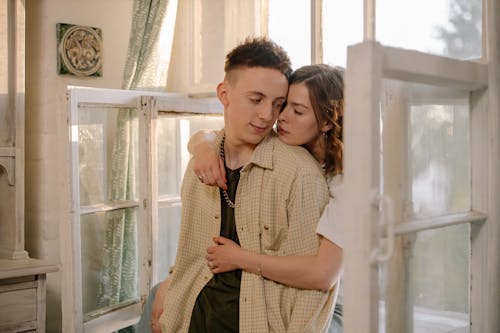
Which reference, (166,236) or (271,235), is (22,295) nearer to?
(166,236)

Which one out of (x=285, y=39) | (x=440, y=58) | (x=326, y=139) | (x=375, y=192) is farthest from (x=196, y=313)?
(x=285, y=39)

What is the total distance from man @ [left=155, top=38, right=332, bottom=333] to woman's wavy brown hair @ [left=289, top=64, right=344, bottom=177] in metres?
0.07

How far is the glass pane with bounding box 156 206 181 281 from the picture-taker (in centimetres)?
276

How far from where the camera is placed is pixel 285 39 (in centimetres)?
281

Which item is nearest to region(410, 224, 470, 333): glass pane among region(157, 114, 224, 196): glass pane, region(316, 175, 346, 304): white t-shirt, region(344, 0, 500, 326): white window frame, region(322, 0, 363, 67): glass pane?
region(344, 0, 500, 326): white window frame

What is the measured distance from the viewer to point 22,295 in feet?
8.13

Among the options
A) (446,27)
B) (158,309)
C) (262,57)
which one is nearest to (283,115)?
(262,57)

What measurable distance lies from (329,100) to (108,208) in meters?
1.25

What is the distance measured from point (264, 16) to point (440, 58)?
1579 millimetres

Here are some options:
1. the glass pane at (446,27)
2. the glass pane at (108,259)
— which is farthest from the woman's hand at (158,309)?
the glass pane at (446,27)

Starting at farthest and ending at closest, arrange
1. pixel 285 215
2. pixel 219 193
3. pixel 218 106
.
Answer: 1. pixel 218 106
2. pixel 219 193
3. pixel 285 215

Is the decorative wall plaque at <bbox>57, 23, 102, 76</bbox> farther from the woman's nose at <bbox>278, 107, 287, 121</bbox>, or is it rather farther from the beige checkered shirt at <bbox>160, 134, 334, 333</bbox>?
the woman's nose at <bbox>278, 107, 287, 121</bbox>

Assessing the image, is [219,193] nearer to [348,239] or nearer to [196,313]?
[196,313]

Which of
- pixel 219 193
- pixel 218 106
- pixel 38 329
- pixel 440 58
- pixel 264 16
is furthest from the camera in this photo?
pixel 264 16
